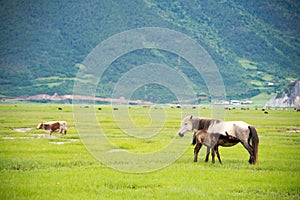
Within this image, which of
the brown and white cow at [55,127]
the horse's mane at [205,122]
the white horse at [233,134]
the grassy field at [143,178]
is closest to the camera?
the grassy field at [143,178]

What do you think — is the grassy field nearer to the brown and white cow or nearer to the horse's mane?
the horse's mane

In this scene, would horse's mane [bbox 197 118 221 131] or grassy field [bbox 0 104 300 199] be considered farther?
horse's mane [bbox 197 118 221 131]

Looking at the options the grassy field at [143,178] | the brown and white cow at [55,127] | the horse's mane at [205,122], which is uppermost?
the horse's mane at [205,122]

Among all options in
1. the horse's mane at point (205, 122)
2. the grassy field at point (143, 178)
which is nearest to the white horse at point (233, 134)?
the horse's mane at point (205, 122)

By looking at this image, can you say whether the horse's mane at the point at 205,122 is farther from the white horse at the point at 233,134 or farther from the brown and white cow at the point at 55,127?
the brown and white cow at the point at 55,127

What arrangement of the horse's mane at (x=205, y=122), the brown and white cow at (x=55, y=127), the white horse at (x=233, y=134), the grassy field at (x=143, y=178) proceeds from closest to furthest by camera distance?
the grassy field at (x=143, y=178) → the white horse at (x=233, y=134) → the horse's mane at (x=205, y=122) → the brown and white cow at (x=55, y=127)

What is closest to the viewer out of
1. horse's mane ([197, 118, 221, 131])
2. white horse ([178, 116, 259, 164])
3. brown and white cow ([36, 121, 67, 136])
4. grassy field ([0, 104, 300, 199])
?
grassy field ([0, 104, 300, 199])

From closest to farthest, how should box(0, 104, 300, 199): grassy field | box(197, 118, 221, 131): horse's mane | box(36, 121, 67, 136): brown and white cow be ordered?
box(0, 104, 300, 199): grassy field < box(197, 118, 221, 131): horse's mane < box(36, 121, 67, 136): brown and white cow

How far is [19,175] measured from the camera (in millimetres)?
15219

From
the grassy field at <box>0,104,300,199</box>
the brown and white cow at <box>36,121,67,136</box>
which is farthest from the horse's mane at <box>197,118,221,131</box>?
the brown and white cow at <box>36,121,67,136</box>

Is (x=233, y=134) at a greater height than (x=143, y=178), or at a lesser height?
greater

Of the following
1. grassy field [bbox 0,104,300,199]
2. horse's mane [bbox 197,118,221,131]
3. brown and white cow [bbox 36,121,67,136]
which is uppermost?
horse's mane [bbox 197,118,221,131]

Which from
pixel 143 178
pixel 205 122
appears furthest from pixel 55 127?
pixel 143 178

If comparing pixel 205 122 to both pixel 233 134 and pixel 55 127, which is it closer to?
pixel 233 134
